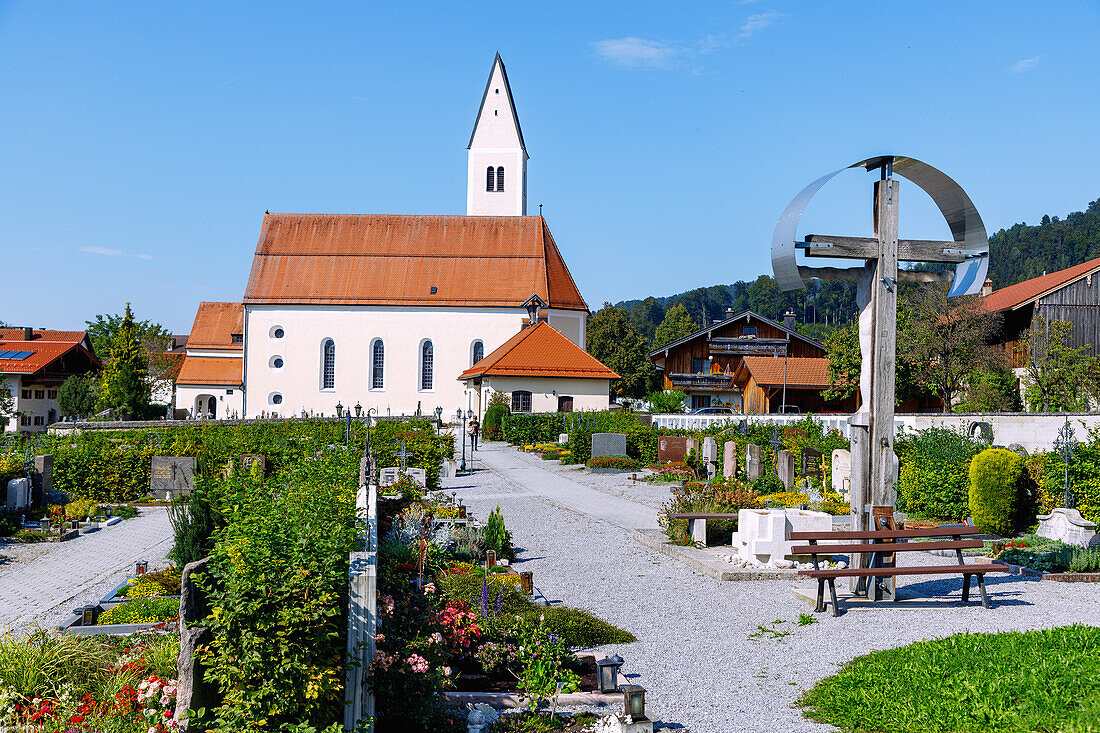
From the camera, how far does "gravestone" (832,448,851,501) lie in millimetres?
18078

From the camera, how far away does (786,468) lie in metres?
18.8

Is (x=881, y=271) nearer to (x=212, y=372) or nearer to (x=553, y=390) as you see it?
(x=553, y=390)

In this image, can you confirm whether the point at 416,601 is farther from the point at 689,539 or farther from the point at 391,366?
the point at 391,366

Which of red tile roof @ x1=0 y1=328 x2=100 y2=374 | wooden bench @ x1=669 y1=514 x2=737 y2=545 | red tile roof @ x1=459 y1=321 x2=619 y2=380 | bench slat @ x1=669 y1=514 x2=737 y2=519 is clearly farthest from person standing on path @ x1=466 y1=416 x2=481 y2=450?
red tile roof @ x1=0 y1=328 x2=100 y2=374

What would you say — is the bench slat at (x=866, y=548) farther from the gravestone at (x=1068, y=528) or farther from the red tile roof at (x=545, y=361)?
the red tile roof at (x=545, y=361)

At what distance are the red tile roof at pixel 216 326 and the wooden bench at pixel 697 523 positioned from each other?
174 feet

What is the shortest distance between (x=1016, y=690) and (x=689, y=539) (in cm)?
740

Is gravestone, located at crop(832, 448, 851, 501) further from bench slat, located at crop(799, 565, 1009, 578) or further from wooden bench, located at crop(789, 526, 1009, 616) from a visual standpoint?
bench slat, located at crop(799, 565, 1009, 578)

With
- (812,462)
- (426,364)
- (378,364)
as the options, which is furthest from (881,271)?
(378,364)

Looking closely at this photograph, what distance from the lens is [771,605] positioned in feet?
29.5

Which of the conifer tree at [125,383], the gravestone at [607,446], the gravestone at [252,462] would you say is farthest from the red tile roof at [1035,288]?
the conifer tree at [125,383]

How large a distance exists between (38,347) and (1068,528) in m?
64.0

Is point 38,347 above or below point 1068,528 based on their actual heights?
above

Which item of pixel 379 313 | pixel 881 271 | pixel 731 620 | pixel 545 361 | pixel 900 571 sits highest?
pixel 379 313
